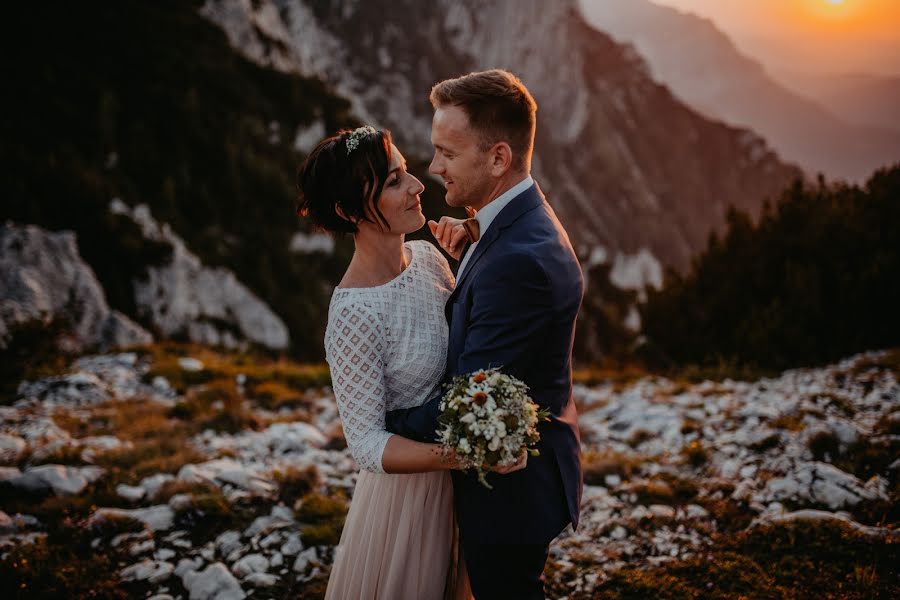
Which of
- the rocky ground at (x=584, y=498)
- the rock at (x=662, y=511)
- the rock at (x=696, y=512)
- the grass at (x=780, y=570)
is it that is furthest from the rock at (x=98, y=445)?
the rock at (x=696, y=512)

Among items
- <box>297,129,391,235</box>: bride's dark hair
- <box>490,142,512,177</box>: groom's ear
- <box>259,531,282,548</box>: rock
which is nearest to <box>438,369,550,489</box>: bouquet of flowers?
<box>490,142,512,177</box>: groom's ear

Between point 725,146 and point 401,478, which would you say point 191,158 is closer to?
point 401,478

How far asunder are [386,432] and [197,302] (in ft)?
60.9

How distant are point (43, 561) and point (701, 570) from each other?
527cm

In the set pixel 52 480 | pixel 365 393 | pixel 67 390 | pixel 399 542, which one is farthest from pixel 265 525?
pixel 67 390

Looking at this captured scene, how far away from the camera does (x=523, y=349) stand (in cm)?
230

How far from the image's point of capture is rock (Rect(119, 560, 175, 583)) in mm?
4340

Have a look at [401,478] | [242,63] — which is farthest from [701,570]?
[242,63]

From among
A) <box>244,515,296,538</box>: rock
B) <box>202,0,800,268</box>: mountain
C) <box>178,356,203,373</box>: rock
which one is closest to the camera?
<box>244,515,296,538</box>: rock

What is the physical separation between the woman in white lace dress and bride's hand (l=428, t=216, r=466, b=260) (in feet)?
1.08

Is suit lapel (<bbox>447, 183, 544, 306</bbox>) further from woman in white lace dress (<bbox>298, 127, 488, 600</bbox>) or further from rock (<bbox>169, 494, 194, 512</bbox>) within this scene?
rock (<bbox>169, 494, 194, 512</bbox>)

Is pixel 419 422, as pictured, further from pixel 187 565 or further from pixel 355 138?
pixel 187 565

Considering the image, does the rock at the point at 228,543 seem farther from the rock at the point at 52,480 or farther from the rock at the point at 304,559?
the rock at the point at 52,480

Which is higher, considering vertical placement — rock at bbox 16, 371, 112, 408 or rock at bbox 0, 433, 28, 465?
rock at bbox 0, 433, 28, 465
